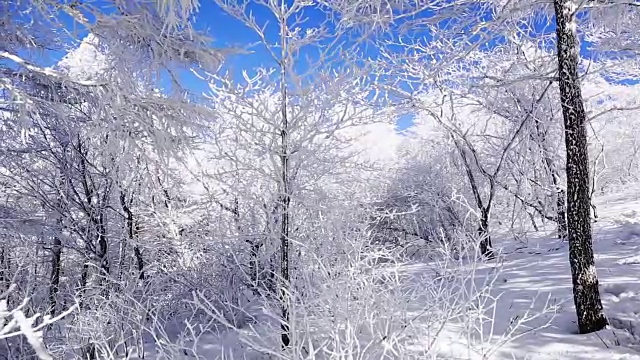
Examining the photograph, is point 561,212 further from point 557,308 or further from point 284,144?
point 284,144

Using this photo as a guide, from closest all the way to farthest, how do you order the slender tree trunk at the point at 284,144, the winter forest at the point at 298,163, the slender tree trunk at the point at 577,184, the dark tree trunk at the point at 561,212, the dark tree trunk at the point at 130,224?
1. the winter forest at the point at 298,163
2. the slender tree trunk at the point at 577,184
3. the slender tree trunk at the point at 284,144
4. the dark tree trunk at the point at 561,212
5. the dark tree trunk at the point at 130,224

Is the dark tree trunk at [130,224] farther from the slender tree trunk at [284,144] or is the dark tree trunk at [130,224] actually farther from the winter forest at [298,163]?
the slender tree trunk at [284,144]

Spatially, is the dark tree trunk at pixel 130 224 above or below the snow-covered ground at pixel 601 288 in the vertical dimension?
above

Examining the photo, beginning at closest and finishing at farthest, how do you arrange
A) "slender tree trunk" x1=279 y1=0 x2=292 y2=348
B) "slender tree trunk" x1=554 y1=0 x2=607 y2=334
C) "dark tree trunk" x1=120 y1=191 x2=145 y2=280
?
1. "slender tree trunk" x1=554 y1=0 x2=607 y2=334
2. "slender tree trunk" x1=279 y1=0 x2=292 y2=348
3. "dark tree trunk" x1=120 y1=191 x2=145 y2=280

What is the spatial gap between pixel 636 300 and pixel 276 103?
215 inches

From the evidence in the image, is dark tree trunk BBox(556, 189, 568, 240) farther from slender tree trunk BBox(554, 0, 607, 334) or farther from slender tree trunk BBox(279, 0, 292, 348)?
slender tree trunk BBox(279, 0, 292, 348)

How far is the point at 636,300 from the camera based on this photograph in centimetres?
544

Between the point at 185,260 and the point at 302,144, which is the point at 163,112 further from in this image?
the point at 185,260

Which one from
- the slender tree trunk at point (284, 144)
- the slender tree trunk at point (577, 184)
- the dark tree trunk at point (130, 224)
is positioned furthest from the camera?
the dark tree trunk at point (130, 224)

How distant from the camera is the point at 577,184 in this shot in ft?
16.4

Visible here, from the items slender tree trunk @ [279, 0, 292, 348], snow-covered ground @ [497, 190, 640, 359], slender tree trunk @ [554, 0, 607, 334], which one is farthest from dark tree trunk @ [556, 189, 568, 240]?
slender tree trunk @ [279, 0, 292, 348]

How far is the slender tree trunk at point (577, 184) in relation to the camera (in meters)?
4.90

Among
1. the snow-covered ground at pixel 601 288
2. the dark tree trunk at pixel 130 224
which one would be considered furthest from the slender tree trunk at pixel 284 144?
the dark tree trunk at pixel 130 224

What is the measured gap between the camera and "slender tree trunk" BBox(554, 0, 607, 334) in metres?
4.90
